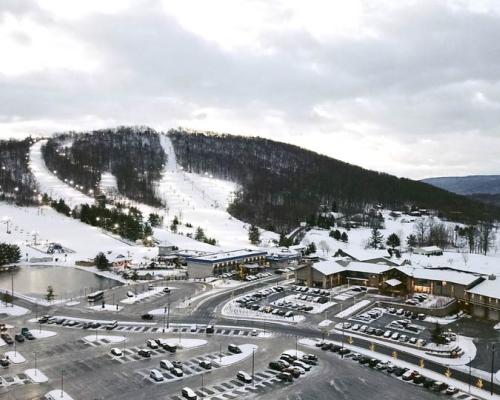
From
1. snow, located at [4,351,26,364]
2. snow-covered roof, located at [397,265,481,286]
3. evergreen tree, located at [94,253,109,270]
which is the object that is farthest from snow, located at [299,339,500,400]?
evergreen tree, located at [94,253,109,270]

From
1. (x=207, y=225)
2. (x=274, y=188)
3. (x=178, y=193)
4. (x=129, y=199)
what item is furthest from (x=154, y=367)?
(x=274, y=188)

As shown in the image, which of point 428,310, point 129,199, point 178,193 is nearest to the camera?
point 428,310

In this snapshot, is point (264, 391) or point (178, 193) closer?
point (264, 391)

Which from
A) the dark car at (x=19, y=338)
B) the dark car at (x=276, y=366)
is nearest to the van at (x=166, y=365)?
the dark car at (x=276, y=366)

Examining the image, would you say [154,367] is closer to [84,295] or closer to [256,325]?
[256,325]

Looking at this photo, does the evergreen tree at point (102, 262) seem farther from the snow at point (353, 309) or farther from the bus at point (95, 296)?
the snow at point (353, 309)
